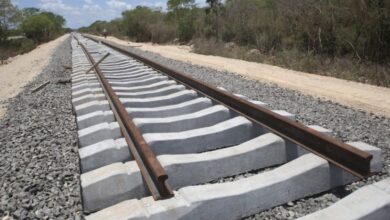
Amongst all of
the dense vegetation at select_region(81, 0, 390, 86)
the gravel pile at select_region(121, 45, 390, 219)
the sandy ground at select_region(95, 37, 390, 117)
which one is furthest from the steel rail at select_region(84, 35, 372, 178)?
the dense vegetation at select_region(81, 0, 390, 86)

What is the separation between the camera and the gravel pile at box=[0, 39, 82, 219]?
2811 mm

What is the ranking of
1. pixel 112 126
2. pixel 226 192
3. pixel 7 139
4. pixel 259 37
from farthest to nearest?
1. pixel 259 37
2. pixel 7 139
3. pixel 112 126
4. pixel 226 192

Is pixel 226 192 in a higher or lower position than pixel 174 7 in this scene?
lower

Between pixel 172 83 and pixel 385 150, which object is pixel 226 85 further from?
pixel 385 150

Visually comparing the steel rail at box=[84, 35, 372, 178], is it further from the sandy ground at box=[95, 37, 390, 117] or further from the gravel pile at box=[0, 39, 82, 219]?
the sandy ground at box=[95, 37, 390, 117]

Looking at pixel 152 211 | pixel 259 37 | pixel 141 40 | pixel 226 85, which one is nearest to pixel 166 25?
pixel 141 40

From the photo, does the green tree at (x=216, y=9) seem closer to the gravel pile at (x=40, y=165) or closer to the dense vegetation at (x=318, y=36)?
the dense vegetation at (x=318, y=36)

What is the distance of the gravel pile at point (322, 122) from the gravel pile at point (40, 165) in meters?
1.51

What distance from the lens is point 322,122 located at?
491 cm

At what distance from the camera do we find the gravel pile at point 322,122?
2.70 meters

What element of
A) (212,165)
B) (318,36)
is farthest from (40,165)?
(318,36)

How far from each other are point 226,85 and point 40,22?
312 feet

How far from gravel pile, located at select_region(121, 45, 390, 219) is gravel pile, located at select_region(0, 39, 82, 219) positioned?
1511 millimetres

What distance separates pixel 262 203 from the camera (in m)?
2.65
